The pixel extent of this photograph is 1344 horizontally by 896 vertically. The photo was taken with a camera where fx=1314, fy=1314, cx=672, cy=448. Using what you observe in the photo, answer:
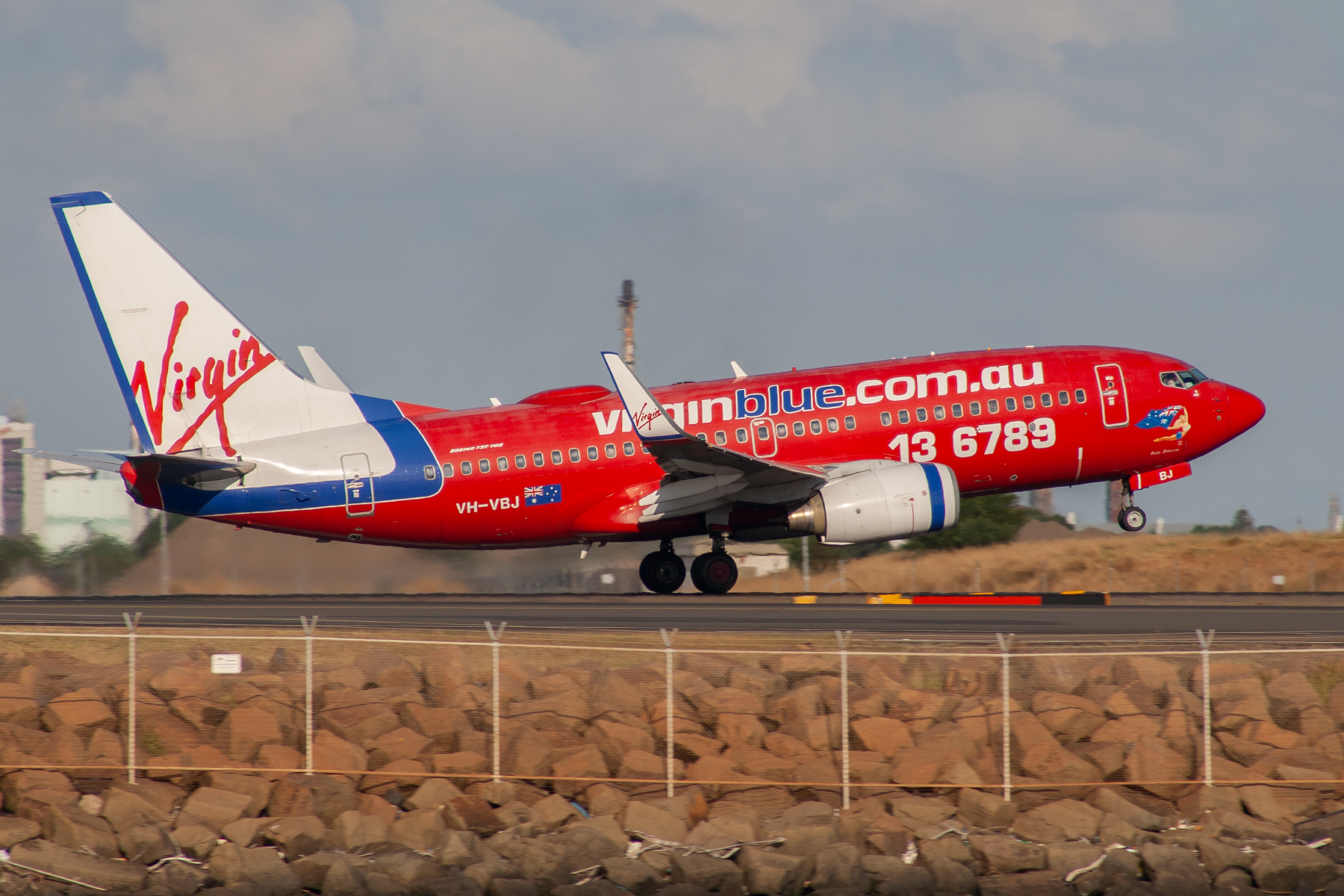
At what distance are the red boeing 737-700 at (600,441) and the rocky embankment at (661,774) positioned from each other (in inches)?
353

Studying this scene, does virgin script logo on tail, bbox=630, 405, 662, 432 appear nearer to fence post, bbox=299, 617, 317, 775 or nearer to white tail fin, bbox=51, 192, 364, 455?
white tail fin, bbox=51, 192, 364, 455

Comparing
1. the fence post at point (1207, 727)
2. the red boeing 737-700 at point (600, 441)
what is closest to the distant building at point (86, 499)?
the red boeing 737-700 at point (600, 441)

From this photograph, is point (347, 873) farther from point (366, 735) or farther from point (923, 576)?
point (923, 576)

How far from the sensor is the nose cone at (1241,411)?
35.4m

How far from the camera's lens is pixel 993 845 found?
17.9 metres

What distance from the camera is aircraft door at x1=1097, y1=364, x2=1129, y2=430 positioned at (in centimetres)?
3384

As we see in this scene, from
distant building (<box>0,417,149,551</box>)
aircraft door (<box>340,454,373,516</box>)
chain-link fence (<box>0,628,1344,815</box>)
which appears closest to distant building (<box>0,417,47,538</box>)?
distant building (<box>0,417,149,551</box>)

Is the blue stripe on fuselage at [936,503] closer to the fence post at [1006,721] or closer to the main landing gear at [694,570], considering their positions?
the main landing gear at [694,570]

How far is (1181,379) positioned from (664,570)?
14708 mm

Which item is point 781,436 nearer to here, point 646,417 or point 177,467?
point 646,417

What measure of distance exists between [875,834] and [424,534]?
1656cm

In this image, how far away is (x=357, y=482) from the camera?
31.0 metres

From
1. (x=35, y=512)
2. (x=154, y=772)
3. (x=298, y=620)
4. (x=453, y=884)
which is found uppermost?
(x=35, y=512)

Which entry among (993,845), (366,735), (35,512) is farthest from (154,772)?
(35,512)
